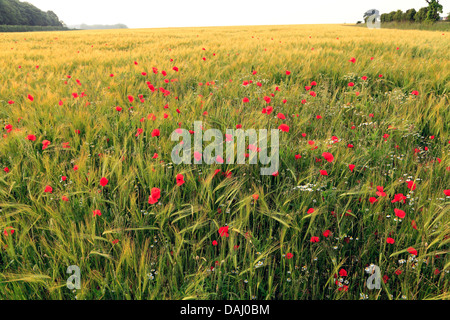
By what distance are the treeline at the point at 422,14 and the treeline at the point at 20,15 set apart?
220 ft

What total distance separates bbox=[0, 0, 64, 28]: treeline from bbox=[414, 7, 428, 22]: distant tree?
67381mm

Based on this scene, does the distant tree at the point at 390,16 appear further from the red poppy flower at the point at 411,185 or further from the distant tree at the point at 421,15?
the red poppy flower at the point at 411,185

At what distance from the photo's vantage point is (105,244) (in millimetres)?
1219

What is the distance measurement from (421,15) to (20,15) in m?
73.6

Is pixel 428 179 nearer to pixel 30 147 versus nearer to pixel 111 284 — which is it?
pixel 111 284

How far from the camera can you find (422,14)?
32875 mm

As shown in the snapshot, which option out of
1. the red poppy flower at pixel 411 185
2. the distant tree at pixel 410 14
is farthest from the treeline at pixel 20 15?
the red poppy flower at pixel 411 185

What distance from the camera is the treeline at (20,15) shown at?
168 feet

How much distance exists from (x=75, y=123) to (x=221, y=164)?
4.27 feet

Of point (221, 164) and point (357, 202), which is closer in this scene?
point (357, 202)

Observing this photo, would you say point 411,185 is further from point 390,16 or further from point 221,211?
point 390,16

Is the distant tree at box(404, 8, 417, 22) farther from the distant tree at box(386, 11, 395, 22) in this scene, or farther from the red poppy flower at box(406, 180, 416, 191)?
the red poppy flower at box(406, 180, 416, 191)

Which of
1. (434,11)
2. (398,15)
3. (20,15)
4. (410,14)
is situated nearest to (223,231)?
(434,11)
